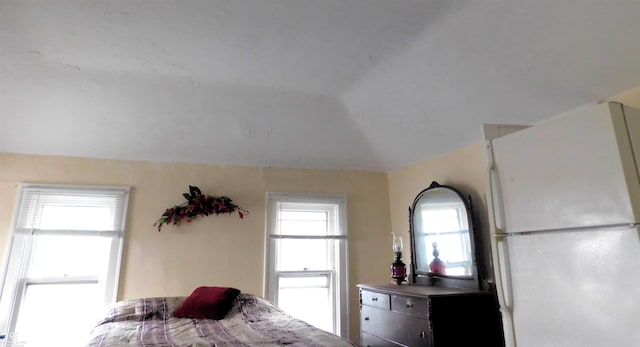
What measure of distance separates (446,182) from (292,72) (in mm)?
1646

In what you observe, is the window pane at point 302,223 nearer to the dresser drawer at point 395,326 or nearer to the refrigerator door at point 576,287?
the dresser drawer at point 395,326

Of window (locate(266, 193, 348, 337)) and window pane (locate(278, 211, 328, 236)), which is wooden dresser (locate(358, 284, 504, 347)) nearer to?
window (locate(266, 193, 348, 337))

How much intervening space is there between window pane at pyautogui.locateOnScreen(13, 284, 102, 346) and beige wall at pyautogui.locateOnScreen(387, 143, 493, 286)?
9.45 feet

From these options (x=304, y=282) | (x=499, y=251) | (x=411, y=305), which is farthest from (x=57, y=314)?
(x=499, y=251)

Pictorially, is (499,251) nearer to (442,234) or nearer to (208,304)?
(442,234)

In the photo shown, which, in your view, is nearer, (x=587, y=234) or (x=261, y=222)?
(x=587, y=234)

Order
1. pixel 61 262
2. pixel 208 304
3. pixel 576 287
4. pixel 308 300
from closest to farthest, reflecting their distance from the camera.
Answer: pixel 576 287 → pixel 208 304 → pixel 61 262 → pixel 308 300

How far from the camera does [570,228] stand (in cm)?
144

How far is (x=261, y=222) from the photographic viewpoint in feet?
12.0

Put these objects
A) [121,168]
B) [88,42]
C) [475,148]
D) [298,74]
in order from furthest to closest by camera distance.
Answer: [121,168] < [475,148] < [298,74] < [88,42]

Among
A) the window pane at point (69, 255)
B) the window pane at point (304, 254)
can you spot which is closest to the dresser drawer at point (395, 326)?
the window pane at point (304, 254)

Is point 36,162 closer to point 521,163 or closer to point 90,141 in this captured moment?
point 90,141

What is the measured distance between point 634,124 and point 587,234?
1.46 feet

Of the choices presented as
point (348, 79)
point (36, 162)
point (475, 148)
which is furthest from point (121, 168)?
point (475, 148)
